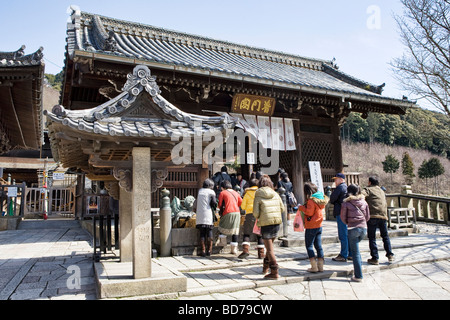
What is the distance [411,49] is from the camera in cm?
1358

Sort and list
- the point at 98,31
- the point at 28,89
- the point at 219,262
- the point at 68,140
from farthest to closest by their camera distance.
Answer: the point at 98,31 → the point at 28,89 → the point at 219,262 → the point at 68,140

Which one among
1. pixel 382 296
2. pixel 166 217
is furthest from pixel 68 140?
pixel 382 296

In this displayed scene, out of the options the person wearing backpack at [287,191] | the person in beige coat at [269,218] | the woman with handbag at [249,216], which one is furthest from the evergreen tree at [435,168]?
the person in beige coat at [269,218]

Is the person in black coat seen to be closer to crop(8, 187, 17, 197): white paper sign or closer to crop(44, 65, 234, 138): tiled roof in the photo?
crop(44, 65, 234, 138): tiled roof

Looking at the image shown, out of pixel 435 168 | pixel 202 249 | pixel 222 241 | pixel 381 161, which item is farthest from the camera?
pixel 381 161

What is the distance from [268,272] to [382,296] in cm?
192

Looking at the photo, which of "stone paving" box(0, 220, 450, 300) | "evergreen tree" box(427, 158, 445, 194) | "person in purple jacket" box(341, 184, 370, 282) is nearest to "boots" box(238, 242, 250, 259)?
"stone paving" box(0, 220, 450, 300)

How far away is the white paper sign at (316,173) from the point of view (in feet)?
41.2

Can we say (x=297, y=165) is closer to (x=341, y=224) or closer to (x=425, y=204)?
(x=341, y=224)

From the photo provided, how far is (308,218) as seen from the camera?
5.86m

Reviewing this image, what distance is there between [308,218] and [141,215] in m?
3.05

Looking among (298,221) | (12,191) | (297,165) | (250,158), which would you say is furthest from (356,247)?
(12,191)

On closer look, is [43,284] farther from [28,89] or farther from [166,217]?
[28,89]
